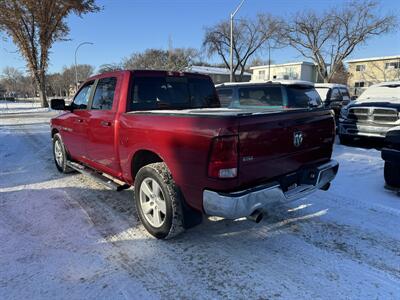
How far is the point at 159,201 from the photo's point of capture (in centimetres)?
357

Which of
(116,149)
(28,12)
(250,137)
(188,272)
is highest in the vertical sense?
(28,12)

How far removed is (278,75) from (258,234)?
64.3 m

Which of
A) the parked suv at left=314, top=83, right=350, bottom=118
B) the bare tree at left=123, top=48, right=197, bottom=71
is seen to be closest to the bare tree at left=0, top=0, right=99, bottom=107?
the bare tree at left=123, top=48, right=197, bottom=71

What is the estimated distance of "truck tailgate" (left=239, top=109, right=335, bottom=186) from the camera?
2.90m


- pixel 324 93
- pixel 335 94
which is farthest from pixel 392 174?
pixel 335 94

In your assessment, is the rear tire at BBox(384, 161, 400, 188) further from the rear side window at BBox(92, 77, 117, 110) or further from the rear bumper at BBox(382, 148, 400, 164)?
the rear side window at BBox(92, 77, 117, 110)

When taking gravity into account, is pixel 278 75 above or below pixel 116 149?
above

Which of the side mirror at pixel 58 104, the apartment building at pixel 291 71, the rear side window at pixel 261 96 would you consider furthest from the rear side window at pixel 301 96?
the apartment building at pixel 291 71

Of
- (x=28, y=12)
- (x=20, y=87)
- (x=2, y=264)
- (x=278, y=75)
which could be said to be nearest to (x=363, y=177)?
(x=2, y=264)

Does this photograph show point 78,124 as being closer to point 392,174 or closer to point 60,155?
point 60,155

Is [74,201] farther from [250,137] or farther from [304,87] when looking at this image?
[304,87]

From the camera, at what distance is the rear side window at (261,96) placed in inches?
327

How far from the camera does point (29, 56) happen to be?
30797 millimetres

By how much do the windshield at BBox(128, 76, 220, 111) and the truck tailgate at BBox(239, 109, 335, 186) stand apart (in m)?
1.84
